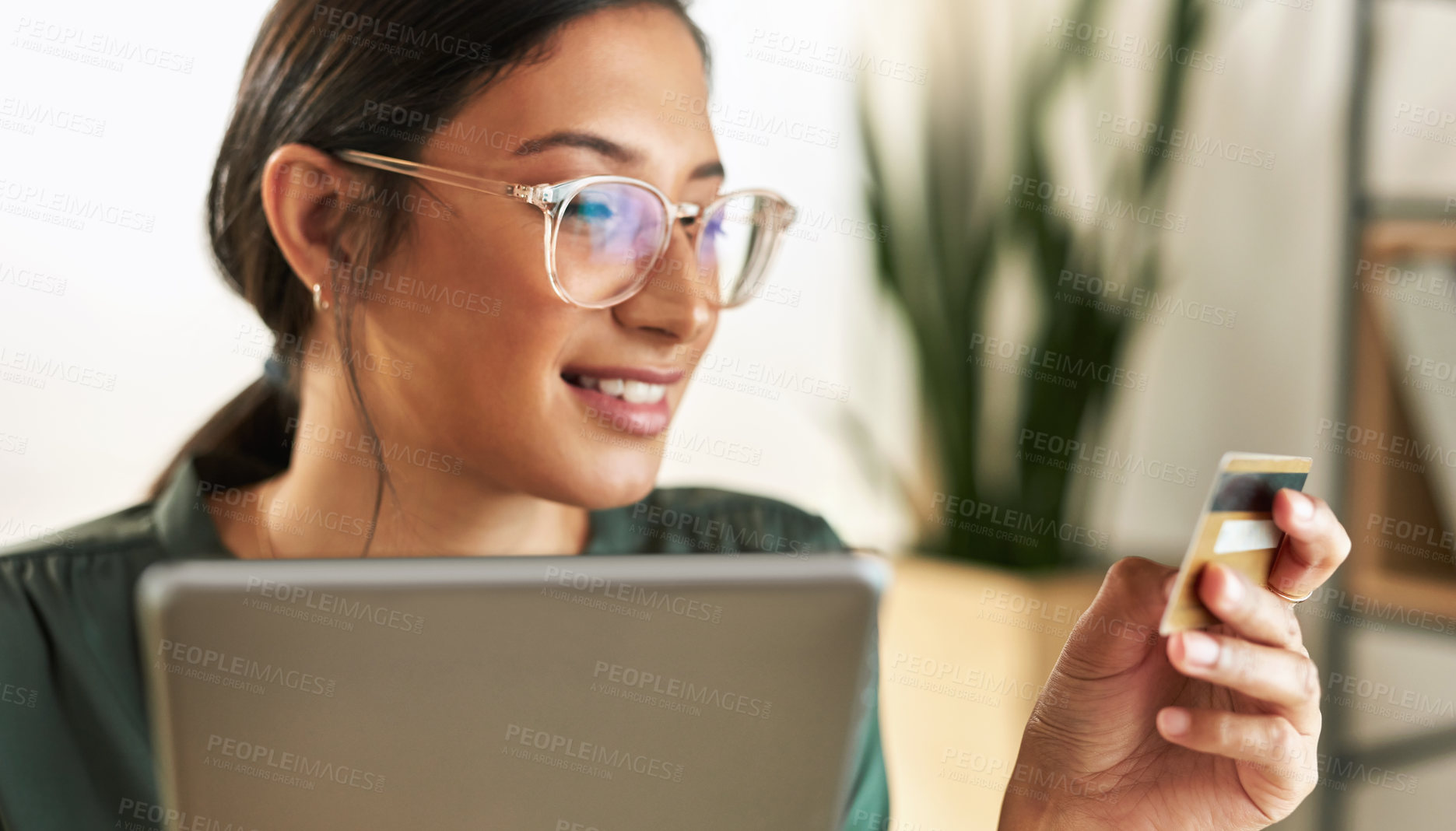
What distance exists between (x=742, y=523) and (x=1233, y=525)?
79 cm

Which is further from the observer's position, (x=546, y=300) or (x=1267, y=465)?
(x=546, y=300)

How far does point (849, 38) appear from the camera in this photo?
7.06ft

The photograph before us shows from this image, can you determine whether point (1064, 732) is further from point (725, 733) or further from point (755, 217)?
point (755, 217)

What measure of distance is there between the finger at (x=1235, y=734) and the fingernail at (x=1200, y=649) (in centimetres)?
7

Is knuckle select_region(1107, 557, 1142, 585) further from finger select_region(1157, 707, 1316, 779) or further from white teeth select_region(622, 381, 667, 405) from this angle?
white teeth select_region(622, 381, 667, 405)

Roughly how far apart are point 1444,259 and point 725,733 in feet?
6.18

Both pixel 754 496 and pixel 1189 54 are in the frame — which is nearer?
pixel 754 496

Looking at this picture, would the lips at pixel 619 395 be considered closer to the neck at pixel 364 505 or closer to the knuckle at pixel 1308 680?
the neck at pixel 364 505

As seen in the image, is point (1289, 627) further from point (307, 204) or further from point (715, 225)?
point (307, 204)

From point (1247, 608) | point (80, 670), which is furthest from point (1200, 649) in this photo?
point (80, 670)

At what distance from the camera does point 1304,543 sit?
748 millimetres

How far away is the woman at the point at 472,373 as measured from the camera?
0.88 metres

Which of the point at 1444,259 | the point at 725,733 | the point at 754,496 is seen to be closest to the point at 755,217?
the point at 754,496

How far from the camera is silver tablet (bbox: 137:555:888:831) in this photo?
1.55 feet
